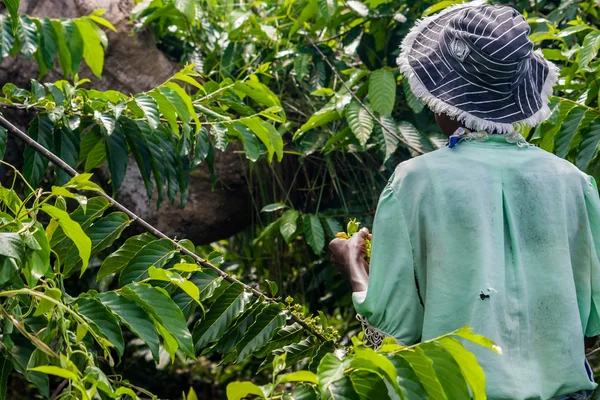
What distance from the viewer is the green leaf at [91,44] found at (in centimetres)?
258

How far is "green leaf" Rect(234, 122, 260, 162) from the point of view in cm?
229

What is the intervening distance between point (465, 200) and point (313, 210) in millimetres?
2076

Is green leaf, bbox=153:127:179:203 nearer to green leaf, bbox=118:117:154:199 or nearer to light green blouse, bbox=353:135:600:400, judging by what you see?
green leaf, bbox=118:117:154:199

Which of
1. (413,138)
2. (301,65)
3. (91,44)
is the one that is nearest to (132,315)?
(91,44)

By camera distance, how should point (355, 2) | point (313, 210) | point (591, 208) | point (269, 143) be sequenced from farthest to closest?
point (313, 210), point (355, 2), point (269, 143), point (591, 208)

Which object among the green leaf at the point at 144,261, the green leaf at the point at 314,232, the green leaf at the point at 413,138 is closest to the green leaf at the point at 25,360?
the green leaf at the point at 144,261

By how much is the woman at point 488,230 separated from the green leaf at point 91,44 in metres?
1.39

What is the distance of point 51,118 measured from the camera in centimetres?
214

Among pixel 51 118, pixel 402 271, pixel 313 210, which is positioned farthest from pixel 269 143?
pixel 313 210

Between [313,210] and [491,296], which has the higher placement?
[491,296]

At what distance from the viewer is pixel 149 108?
2.11m

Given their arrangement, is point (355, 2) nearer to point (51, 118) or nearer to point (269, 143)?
point (269, 143)

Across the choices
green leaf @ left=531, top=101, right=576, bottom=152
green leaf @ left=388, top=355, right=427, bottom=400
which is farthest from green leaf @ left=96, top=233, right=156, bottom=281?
green leaf @ left=531, top=101, right=576, bottom=152

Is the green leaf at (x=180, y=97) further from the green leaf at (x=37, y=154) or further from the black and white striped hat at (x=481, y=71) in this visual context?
the black and white striped hat at (x=481, y=71)
